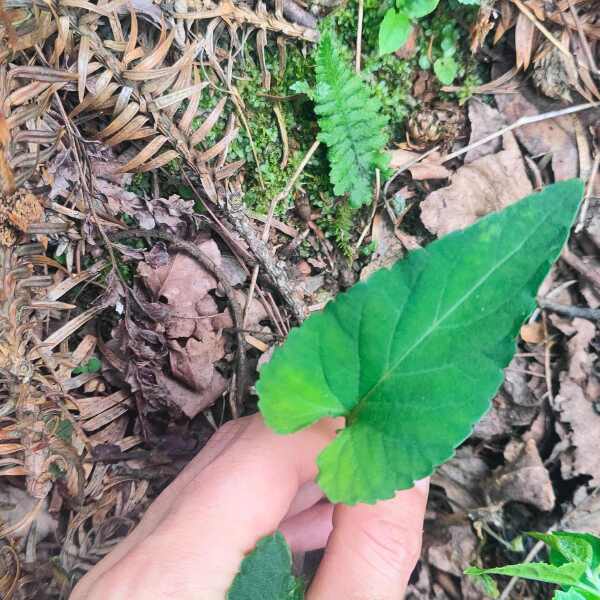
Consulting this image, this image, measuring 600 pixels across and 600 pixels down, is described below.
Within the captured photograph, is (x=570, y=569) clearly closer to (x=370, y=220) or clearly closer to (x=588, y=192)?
(x=370, y=220)

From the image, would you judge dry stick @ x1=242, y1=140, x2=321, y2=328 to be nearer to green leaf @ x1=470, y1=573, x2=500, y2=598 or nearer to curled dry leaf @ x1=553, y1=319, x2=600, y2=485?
curled dry leaf @ x1=553, y1=319, x2=600, y2=485

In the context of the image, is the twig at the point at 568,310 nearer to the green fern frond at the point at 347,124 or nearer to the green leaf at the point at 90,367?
the green fern frond at the point at 347,124

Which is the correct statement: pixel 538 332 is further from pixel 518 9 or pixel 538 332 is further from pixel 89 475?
pixel 89 475

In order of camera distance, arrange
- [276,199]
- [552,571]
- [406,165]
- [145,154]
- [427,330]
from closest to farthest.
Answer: [427,330], [552,571], [145,154], [276,199], [406,165]

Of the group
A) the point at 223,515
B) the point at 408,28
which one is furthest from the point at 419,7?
the point at 223,515

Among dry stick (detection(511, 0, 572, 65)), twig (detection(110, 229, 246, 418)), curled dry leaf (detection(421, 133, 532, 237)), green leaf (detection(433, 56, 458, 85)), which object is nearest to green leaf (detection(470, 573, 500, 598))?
twig (detection(110, 229, 246, 418))
